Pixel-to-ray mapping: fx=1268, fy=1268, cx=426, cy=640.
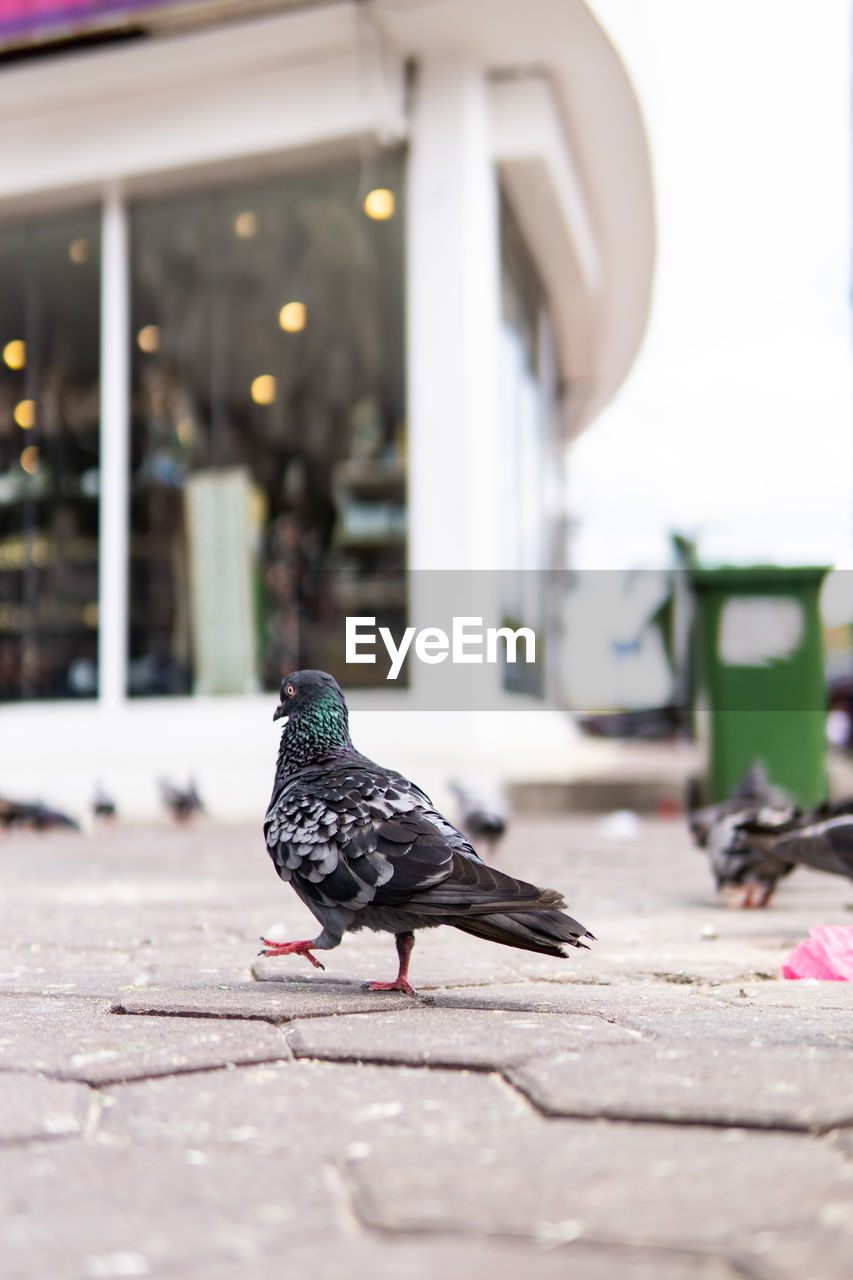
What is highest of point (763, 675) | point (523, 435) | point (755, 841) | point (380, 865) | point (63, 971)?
point (523, 435)

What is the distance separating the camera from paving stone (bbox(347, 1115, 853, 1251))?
4.11ft

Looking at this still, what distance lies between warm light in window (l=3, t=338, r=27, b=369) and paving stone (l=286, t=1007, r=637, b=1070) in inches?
354

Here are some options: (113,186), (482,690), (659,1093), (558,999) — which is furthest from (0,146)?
(659,1093)

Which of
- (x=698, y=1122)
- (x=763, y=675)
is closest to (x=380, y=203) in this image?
(x=763, y=675)

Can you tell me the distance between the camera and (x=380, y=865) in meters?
2.37

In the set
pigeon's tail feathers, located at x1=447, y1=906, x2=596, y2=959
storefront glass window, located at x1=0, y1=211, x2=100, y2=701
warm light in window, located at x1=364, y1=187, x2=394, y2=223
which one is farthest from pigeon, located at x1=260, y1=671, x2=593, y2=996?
storefront glass window, located at x1=0, y1=211, x2=100, y2=701

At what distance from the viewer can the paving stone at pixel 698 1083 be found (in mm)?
1622

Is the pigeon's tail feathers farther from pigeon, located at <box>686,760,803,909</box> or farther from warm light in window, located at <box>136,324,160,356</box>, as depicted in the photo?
warm light in window, located at <box>136,324,160,356</box>

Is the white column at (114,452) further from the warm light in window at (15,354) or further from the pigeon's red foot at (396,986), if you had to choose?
the pigeon's red foot at (396,986)

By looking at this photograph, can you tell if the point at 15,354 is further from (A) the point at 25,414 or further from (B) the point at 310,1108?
(B) the point at 310,1108

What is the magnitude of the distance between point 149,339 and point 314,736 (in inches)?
302

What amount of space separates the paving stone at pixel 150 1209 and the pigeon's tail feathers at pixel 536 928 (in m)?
0.84

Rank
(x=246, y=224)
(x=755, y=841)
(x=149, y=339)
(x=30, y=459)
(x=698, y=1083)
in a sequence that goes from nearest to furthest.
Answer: (x=698, y=1083) → (x=755, y=841) → (x=246, y=224) → (x=149, y=339) → (x=30, y=459)

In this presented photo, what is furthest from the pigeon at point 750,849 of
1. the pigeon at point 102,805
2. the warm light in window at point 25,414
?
the warm light in window at point 25,414
